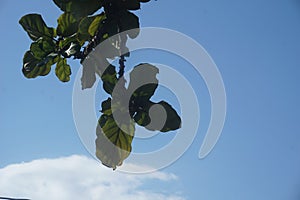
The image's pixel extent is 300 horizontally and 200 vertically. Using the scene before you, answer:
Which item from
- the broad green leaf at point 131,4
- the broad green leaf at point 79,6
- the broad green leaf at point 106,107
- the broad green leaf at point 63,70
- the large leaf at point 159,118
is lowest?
the large leaf at point 159,118

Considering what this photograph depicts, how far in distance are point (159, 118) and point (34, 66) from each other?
1.15 feet

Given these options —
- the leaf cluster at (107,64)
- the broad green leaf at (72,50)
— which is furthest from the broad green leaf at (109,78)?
the broad green leaf at (72,50)

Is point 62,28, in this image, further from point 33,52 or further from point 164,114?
point 164,114

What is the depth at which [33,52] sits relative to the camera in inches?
→ 30.7

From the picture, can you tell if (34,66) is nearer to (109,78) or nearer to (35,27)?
(35,27)

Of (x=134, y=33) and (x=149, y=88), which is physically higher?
(x=134, y=33)

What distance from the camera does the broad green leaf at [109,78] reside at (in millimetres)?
714

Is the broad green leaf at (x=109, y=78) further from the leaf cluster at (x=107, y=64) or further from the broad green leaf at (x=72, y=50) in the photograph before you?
the broad green leaf at (x=72, y=50)

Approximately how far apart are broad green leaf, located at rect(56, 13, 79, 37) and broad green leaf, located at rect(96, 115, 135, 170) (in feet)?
0.85

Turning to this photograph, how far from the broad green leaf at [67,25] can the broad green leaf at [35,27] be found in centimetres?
2

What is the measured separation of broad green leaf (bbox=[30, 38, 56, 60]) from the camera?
778 mm

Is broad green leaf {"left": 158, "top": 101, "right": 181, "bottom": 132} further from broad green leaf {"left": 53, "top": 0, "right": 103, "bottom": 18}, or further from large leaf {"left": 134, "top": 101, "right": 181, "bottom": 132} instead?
broad green leaf {"left": 53, "top": 0, "right": 103, "bottom": 18}

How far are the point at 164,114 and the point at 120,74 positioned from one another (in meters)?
0.13

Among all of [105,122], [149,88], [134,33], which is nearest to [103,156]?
[105,122]
